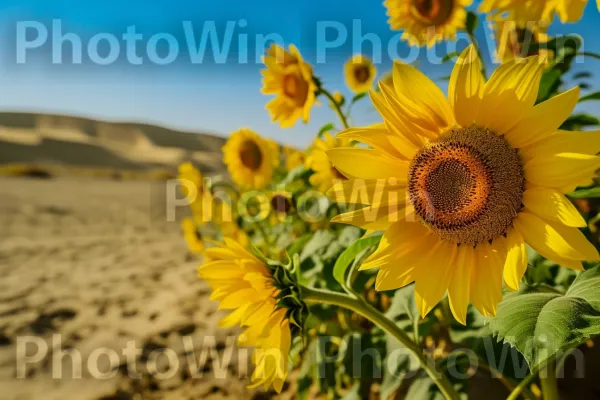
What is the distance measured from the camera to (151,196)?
13258 millimetres

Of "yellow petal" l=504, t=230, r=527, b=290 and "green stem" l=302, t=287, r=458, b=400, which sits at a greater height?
"yellow petal" l=504, t=230, r=527, b=290

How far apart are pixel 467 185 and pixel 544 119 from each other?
0.19 m

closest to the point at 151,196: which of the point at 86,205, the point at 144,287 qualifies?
the point at 86,205

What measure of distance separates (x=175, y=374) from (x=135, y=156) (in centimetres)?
3976

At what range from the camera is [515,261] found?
85 cm

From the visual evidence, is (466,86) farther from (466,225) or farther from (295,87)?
(295,87)

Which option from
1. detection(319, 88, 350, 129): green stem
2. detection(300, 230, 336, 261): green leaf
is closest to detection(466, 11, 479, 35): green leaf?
detection(319, 88, 350, 129): green stem

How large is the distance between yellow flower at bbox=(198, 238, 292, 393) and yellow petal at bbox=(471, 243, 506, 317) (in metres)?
0.40

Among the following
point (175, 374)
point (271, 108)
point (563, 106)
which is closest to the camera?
point (563, 106)

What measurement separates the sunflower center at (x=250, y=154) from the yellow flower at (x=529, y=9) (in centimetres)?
183

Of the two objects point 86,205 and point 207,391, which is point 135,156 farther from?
point 207,391

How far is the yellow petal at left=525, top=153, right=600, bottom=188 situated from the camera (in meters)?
0.75

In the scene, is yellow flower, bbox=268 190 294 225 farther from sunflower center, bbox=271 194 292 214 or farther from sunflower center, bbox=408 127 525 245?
sunflower center, bbox=408 127 525 245

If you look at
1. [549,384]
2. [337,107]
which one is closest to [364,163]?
[549,384]
